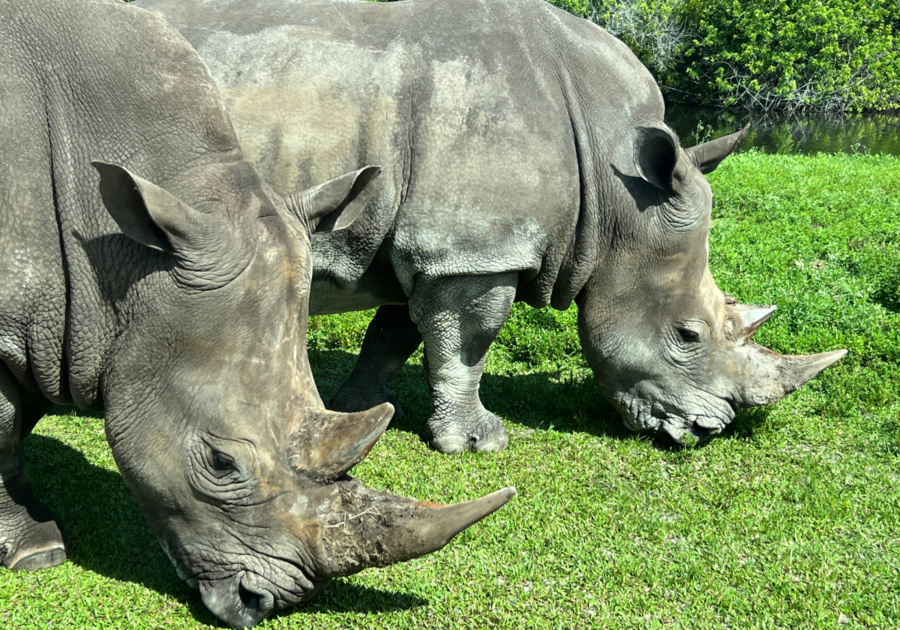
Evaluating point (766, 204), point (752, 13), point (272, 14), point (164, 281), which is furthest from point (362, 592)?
point (752, 13)

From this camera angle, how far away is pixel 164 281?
3.38 m

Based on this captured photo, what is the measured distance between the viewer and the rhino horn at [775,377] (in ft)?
18.9

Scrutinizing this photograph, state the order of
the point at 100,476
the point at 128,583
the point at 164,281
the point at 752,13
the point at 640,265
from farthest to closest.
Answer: the point at 752,13, the point at 640,265, the point at 100,476, the point at 128,583, the point at 164,281

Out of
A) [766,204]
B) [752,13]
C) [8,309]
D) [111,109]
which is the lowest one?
[752,13]

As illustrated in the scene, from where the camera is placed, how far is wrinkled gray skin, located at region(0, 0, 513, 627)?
135 inches

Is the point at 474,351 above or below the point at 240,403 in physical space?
below

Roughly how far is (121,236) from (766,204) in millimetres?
9273

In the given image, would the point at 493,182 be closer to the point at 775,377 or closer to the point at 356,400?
the point at 356,400

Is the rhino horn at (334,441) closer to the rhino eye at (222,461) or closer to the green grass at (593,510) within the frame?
the rhino eye at (222,461)

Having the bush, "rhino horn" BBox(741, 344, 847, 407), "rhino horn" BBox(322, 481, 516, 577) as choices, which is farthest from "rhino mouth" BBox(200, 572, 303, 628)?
the bush

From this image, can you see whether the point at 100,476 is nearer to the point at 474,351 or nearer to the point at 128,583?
the point at 128,583

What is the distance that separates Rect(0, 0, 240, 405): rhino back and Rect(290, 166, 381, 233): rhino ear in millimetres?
363

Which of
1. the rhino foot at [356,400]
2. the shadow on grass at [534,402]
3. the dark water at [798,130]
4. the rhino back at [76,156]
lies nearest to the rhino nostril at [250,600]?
the rhino back at [76,156]

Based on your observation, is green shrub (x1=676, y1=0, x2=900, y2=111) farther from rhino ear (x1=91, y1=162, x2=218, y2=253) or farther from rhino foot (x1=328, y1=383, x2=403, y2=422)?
rhino ear (x1=91, y1=162, x2=218, y2=253)
